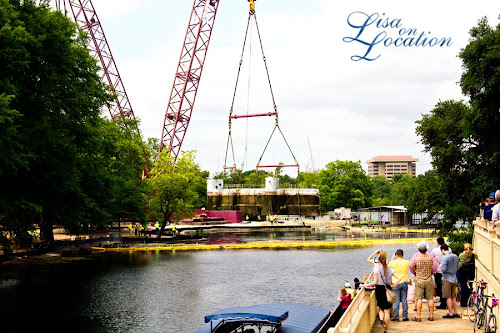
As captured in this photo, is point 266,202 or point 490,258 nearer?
point 490,258

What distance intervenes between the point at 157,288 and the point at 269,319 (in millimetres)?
19962

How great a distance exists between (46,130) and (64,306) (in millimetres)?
11142

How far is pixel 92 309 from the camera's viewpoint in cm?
2909

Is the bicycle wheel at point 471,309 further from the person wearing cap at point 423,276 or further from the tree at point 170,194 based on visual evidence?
the tree at point 170,194

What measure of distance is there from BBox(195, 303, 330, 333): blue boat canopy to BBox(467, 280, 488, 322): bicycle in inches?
179

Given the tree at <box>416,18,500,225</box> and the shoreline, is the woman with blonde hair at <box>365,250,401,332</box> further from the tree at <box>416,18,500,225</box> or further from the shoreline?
the shoreline

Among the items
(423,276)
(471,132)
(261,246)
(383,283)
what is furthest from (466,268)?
(261,246)

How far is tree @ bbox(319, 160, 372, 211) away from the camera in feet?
421

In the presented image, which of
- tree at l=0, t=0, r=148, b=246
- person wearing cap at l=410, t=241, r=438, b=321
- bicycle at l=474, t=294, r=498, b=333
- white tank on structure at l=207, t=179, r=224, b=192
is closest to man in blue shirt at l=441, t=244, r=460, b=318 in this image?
person wearing cap at l=410, t=241, r=438, b=321

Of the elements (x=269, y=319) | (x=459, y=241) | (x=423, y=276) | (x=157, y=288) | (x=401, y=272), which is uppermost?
(x=401, y=272)

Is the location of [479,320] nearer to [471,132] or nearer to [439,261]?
[439,261]

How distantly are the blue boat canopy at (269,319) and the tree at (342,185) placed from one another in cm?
10957

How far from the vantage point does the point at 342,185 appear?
128 m

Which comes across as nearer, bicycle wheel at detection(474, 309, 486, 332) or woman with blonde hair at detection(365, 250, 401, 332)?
bicycle wheel at detection(474, 309, 486, 332)
